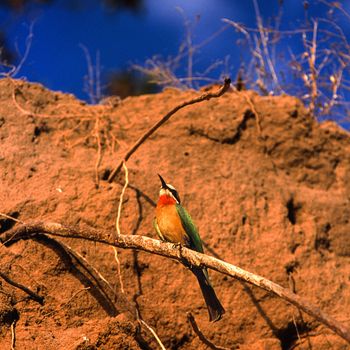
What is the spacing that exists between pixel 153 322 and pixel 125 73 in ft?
10.9

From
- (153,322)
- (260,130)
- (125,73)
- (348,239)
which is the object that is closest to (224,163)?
(260,130)

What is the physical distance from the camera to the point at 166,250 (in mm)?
3184

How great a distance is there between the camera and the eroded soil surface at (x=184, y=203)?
3561 mm

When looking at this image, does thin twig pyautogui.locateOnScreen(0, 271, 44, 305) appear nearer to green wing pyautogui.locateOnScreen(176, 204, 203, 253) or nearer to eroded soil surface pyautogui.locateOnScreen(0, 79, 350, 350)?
eroded soil surface pyautogui.locateOnScreen(0, 79, 350, 350)

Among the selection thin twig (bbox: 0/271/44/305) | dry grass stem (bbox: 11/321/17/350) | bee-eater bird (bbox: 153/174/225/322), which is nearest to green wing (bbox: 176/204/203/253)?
bee-eater bird (bbox: 153/174/225/322)

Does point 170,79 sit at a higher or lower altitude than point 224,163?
higher

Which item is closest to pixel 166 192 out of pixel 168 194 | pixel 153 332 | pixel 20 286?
pixel 168 194

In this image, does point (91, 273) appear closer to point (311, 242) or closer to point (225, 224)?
point (225, 224)

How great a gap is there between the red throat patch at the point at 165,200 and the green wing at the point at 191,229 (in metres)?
0.07

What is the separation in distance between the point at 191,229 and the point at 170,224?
151 millimetres

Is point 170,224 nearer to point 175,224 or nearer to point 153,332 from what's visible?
point 175,224

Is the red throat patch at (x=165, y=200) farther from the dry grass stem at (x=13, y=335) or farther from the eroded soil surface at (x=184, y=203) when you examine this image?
the dry grass stem at (x=13, y=335)

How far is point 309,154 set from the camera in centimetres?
497

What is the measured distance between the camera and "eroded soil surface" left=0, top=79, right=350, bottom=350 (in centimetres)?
356
